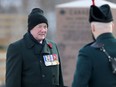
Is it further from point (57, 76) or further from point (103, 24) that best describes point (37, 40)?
point (103, 24)

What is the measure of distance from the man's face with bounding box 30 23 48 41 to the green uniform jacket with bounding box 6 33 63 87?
82 millimetres

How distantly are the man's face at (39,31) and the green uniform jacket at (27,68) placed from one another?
0.27ft

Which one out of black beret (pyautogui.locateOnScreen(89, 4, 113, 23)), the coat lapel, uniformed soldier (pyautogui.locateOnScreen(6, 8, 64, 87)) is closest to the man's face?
uniformed soldier (pyautogui.locateOnScreen(6, 8, 64, 87))

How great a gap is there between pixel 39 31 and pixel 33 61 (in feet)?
0.95

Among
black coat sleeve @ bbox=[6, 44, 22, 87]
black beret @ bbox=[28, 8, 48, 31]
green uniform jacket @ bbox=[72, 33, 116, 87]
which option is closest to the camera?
green uniform jacket @ bbox=[72, 33, 116, 87]

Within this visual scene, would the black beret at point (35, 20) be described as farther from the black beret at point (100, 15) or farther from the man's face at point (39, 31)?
the black beret at point (100, 15)

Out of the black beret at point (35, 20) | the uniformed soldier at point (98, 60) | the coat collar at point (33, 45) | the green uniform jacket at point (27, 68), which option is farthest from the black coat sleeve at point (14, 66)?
the uniformed soldier at point (98, 60)

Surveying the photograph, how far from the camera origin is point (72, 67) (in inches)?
391

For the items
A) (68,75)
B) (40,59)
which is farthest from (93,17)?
(68,75)

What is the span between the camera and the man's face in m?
5.99

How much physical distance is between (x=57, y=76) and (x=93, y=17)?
121 centimetres

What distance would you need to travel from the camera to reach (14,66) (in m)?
6.00

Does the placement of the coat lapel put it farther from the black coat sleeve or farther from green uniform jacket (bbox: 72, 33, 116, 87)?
green uniform jacket (bbox: 72, 33, 116, 87)

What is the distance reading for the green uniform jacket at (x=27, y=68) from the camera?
5988mm
